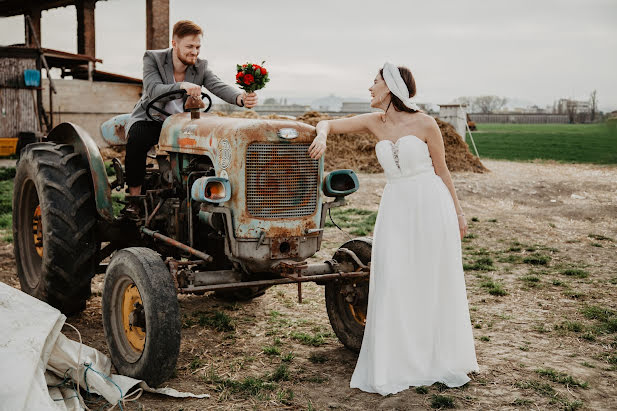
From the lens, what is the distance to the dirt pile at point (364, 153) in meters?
16.2

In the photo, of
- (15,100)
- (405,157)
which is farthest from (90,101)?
(405,157)

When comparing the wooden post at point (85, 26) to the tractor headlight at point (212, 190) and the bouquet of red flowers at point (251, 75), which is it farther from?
the tractor headlight at point (212, 190)

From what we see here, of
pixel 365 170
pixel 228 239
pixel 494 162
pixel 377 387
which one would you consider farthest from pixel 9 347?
pixel 494 162

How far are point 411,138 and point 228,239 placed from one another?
4.24 feet

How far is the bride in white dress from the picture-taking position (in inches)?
158

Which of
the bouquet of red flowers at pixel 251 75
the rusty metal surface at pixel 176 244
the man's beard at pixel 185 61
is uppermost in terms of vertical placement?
the man's beard at pixel 185 61

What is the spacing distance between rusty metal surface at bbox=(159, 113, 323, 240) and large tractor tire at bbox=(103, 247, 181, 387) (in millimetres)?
583

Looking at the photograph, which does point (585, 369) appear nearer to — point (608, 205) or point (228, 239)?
point (228, 239)

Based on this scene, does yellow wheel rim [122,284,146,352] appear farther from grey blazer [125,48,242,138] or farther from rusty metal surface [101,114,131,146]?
rusty metal surface [101,114,131,146]

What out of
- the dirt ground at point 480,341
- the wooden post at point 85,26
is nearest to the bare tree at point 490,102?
the wooden post at point 85,26

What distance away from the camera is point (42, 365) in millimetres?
3320

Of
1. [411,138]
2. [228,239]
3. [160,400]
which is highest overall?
[411,138]

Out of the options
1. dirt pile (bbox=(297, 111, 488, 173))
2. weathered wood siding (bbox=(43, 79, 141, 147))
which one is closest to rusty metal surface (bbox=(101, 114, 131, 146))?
dirt pile (bbox=(297, 111, 488, 173))

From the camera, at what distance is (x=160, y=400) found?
3.76m
